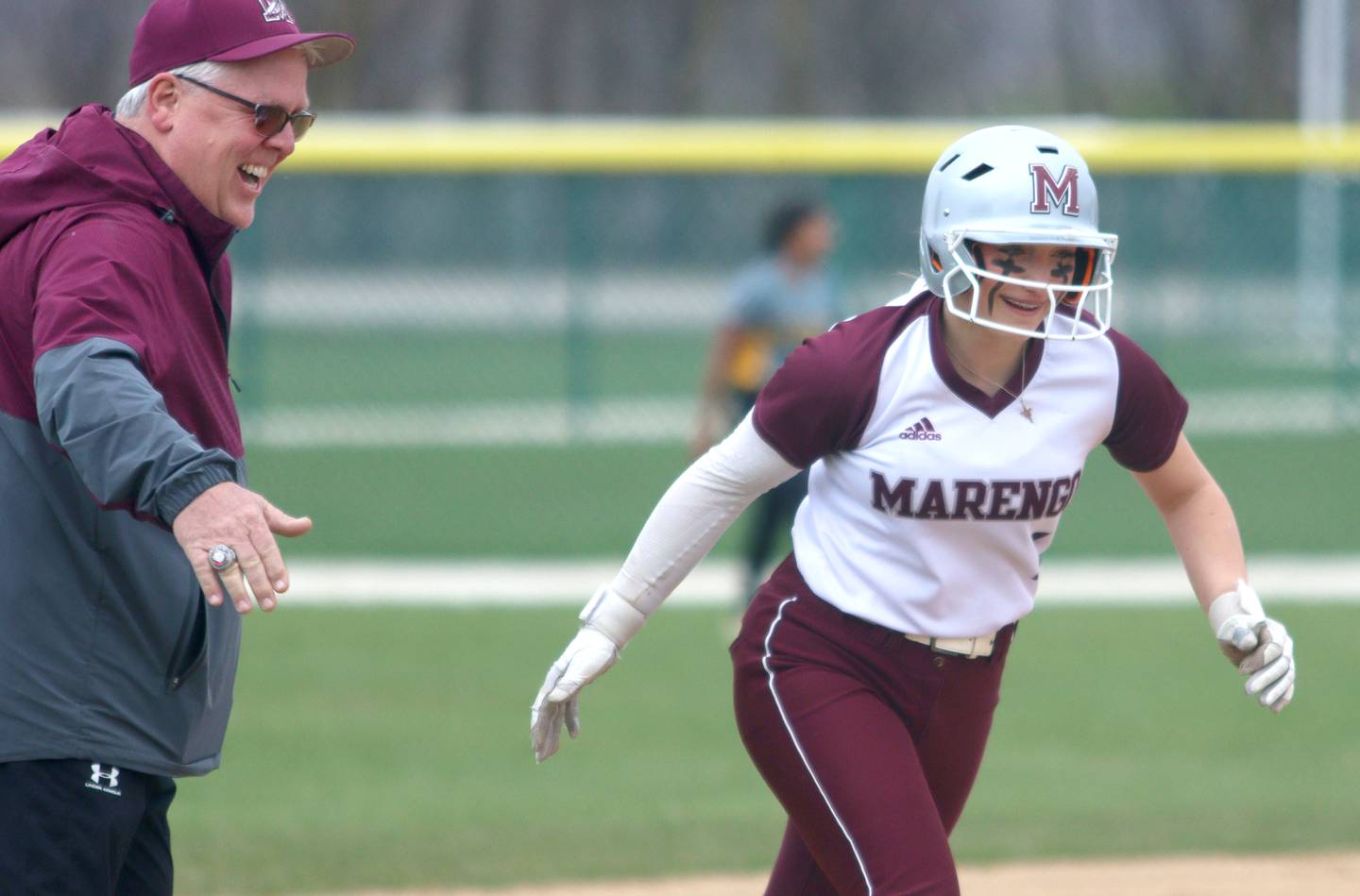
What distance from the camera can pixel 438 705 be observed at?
7766mm

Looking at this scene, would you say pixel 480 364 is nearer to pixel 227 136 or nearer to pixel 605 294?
pixel 605 294

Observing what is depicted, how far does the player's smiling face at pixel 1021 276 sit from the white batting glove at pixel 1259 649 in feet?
2.39

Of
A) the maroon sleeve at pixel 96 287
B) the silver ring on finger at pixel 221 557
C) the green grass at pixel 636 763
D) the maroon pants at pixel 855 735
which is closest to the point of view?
the silver ring on finger at pixel 221 557

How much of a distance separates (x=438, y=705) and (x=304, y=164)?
5985mm

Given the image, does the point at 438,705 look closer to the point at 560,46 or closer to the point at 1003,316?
the point at 1003,316

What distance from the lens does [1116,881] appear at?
5.50 metres

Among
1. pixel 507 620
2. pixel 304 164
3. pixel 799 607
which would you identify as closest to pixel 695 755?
pixel 507 620

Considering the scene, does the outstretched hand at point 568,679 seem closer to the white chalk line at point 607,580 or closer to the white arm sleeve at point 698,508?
the white arm sleeve at point 698,508

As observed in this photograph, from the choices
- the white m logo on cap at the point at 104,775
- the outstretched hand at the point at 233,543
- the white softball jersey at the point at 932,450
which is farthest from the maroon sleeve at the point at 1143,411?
the white m logo on cap at the point at 104,775

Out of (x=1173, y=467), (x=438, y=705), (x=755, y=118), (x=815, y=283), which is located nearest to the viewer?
(x=1173, y=467)

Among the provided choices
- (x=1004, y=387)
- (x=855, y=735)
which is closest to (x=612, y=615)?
(x=855, y=735)

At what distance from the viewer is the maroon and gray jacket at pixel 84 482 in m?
2.81

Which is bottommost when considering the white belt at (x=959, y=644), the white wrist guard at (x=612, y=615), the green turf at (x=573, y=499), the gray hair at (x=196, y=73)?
the green turf at (x=573, y=499)

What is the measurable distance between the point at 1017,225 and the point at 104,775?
188cm
